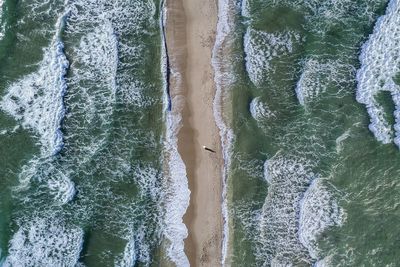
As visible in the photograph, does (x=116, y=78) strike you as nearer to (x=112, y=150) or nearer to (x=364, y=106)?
(x=112, y=150)

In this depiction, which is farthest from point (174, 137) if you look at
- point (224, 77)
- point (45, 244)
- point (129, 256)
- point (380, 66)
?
point (380, 66)

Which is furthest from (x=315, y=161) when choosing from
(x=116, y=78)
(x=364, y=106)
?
(x=116, y=78)

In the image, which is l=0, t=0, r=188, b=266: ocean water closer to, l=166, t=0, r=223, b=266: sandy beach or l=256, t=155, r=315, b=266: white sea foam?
l=166, t=0, r=223, b=266: sandy beach

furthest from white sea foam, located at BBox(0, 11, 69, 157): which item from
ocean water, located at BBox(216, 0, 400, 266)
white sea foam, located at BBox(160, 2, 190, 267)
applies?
ocean water, located at BBox(216, 0, 400, 266)

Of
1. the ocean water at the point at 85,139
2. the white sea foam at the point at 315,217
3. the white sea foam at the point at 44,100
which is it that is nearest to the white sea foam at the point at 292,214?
the white sea foam at the point at 315,217

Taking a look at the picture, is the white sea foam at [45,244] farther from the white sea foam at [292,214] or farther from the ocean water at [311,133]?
the white sea foam at [292,214]
